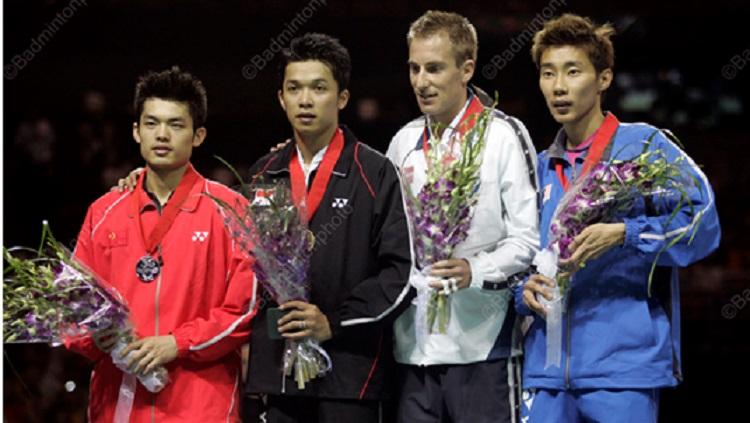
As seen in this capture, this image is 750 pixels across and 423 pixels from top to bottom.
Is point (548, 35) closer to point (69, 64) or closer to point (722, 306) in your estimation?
point (722, 306)

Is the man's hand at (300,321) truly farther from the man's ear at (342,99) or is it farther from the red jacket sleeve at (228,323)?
the man's ear at (342,99)

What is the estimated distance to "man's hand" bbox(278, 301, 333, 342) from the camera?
332cm

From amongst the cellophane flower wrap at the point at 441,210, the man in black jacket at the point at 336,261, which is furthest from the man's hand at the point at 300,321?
the cellophane flower wrap at the point at 441,210

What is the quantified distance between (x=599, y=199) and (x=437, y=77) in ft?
2.31

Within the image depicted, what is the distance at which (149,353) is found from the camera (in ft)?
11.1

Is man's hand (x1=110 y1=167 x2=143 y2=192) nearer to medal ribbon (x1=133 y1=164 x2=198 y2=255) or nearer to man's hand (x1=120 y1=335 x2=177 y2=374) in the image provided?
medal ribbon (x1=133 y1=164 x2=198 y2=255)

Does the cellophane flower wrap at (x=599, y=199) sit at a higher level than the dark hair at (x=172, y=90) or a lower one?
lower

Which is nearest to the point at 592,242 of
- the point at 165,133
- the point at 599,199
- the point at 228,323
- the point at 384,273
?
the point at 599,199

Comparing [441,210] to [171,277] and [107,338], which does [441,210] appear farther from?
[107,338]

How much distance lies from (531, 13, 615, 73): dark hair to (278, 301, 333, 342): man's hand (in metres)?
1.10

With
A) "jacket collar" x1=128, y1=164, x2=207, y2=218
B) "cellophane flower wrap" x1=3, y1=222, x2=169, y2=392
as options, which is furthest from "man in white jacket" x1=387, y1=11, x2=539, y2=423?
"cellophane flower wrap" x1=3, y1=222, x2=169, y2=392

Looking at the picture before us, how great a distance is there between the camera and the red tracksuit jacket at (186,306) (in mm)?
3480

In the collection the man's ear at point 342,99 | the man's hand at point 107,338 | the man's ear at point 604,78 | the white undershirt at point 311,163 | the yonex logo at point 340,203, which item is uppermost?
the man's ear at point 604,78

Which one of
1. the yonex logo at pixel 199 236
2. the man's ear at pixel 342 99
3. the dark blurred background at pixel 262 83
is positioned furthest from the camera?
the dark blurred background at pixel 262 83
